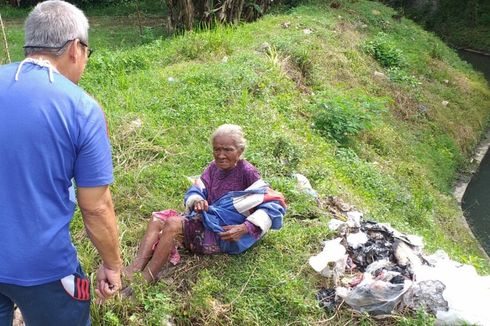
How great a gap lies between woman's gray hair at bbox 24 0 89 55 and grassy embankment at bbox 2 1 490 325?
1.74 meters

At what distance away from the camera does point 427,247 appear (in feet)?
16.0

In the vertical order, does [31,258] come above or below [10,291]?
above

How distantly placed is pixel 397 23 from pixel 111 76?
35.2ft

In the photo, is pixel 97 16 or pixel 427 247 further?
pixel 97 16

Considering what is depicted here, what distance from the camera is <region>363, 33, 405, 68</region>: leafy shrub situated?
11.9m

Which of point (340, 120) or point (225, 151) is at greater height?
point (225, 151)

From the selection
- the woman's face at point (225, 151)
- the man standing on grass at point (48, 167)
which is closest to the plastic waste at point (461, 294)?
the woman's face at point (225, 151)

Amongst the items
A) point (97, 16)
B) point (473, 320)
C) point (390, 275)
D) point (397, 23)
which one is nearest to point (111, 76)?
point (390, 275)

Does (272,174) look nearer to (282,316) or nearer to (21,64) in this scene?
(282,316)

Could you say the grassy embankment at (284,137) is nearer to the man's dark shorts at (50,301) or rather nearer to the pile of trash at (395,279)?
the pile of trash at (395,279)

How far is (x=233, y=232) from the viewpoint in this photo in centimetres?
350

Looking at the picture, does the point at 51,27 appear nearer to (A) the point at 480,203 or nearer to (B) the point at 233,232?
(B) the point at 233,232

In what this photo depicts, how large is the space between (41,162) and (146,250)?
162 centimetres

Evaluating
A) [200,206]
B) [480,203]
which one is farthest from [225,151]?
[480,203]
